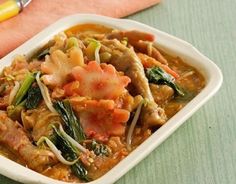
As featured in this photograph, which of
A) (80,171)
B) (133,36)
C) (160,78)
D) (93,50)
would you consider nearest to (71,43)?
(93,50)

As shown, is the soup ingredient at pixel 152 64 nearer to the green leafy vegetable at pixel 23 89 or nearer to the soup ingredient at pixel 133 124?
the soup ingredient at pixel 133 124

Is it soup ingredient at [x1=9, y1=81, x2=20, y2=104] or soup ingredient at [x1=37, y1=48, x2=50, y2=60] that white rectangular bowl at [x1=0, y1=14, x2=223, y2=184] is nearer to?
soup ingredient at [x1=37, y1=48, x2=50, y2=60]

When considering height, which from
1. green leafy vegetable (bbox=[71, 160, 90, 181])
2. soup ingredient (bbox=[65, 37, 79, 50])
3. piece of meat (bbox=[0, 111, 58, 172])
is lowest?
green leafy vegetable (bbox=[71, 160, 90, 181])

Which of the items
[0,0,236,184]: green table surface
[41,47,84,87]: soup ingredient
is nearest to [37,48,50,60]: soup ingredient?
[41,47,84,87]: soup ingredient

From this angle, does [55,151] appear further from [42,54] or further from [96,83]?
[42,54]

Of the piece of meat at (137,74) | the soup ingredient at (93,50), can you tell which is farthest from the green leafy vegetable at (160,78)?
the soup ingredient at (93,50)

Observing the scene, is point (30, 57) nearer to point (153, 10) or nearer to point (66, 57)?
point (66, 57)
